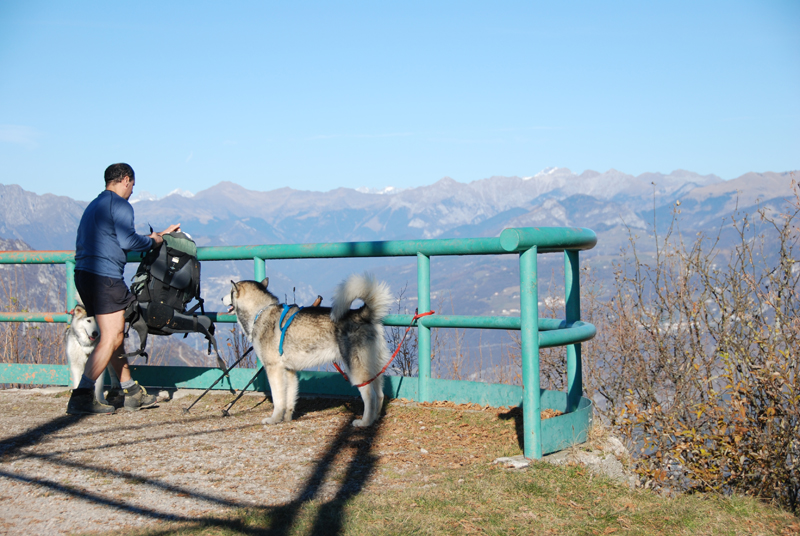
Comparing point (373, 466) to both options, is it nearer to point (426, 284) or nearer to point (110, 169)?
point (426, 284)

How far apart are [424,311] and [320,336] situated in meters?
0.91

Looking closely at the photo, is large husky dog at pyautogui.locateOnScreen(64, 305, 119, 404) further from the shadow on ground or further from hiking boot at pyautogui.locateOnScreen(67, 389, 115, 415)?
the shadow on ground

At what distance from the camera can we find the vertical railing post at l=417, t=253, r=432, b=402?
17.2 ft

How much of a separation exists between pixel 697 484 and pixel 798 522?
3.60ft

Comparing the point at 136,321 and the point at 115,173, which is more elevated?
the point at 115,173

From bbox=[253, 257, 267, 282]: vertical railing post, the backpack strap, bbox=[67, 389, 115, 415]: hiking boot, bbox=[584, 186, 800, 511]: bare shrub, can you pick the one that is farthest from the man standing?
bbox=[584, 186, 800, 511]: bare shrub

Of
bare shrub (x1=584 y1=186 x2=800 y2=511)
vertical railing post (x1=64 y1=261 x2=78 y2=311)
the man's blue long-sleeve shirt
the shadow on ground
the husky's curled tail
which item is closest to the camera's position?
the shadow on ground

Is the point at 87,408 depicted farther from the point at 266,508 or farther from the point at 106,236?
the point at 266,508

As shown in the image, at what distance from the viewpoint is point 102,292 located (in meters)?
5.26

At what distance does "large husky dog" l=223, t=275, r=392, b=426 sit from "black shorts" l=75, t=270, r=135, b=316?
2.90ft

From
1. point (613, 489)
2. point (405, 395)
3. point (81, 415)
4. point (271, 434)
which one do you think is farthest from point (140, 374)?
point (613, 489)

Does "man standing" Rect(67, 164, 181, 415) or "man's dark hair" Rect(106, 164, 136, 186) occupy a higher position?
"man's dark hair" Rect(106, 164, 136, 186)

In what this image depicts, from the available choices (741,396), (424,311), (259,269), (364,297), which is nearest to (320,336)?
(364,297)

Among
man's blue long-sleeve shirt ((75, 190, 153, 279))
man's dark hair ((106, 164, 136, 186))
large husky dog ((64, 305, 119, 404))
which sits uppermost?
man's dark hair ((106, 164, 136, 186))
